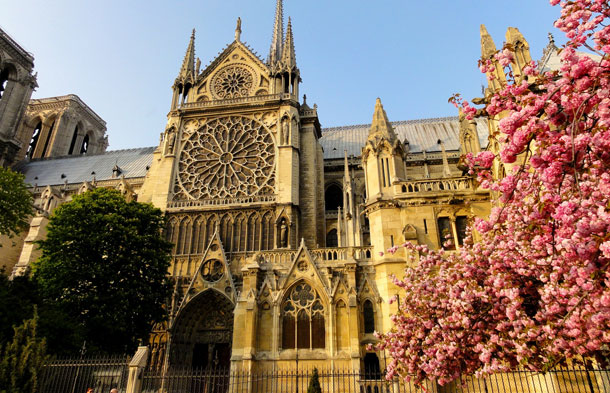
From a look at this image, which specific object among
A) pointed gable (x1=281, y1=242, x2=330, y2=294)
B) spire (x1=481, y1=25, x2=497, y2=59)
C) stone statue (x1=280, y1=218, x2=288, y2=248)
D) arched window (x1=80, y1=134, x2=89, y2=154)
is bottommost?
pointed gable (x1=281, y1=242, x2=330, y2=294)

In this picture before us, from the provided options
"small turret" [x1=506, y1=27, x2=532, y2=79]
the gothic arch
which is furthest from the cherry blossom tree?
"small turret" [x1=506, y1=27, x2=532, y2=79]

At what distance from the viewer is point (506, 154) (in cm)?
561

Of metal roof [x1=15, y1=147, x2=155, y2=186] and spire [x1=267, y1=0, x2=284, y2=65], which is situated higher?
spire [x1=267, y1=0, x2=284, y2=65]

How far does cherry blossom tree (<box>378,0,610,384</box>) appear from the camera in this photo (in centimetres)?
513

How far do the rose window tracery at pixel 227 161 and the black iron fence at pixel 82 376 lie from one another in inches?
587

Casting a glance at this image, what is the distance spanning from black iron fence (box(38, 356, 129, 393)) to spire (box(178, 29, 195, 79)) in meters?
24.3

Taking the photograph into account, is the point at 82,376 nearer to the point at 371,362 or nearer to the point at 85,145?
the point at 371,362

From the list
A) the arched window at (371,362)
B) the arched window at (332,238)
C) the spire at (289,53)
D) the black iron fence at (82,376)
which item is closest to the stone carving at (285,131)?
the spire at (289,53)

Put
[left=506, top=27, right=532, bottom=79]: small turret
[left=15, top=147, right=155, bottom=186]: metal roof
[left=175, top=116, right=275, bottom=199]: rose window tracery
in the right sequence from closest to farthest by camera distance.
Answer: [left=506, top=27, right=532, bottom=79]: small turret < [left=175, top=116, right=275, bottom=199]: rose window tracery < [left=15, top=147, right=155, bottom=186]: metal roof

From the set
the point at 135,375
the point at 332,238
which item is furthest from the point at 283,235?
the point at 135,375

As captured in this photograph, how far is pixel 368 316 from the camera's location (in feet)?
51.1

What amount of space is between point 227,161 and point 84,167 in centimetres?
2543

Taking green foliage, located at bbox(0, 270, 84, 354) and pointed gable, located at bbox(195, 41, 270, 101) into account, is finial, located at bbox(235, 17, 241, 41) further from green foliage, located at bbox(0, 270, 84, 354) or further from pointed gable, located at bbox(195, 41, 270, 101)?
green foliage, located at bbox(0, 270, 84, 354)

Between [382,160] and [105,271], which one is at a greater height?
[382,160]
